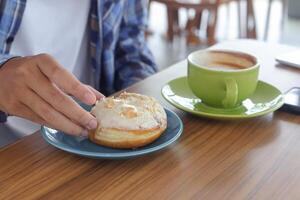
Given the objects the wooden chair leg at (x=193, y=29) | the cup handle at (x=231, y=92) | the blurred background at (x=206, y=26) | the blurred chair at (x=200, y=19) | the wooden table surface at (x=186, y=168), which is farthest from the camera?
the wooden chair leg at (x=193, y=29)

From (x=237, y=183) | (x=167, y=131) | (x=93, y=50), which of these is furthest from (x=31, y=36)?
(x=237, y=183)

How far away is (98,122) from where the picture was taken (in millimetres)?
627

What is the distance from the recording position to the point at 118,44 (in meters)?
1.14

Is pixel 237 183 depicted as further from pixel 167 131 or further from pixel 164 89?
pixel 164 89

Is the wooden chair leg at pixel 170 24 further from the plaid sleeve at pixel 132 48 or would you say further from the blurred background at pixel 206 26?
the plaid sleeve at pixel 132 48

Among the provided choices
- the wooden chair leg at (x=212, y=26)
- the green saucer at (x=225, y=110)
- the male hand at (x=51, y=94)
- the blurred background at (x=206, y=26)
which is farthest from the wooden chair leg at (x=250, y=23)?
the male hand at (x=51, y=94)

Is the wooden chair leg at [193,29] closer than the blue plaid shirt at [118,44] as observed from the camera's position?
No

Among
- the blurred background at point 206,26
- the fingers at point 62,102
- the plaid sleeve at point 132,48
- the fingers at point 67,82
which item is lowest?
the blurred background at point 206,26

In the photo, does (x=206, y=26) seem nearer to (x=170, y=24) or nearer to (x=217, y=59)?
(x=170, y=24)

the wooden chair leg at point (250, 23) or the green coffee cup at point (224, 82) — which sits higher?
the green coffee cup at point (224, 82)

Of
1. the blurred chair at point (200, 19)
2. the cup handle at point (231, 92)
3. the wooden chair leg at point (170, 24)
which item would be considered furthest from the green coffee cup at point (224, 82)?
the wooden chair leg at point (170, 24)

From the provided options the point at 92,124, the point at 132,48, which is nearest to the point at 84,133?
the point at 92,124

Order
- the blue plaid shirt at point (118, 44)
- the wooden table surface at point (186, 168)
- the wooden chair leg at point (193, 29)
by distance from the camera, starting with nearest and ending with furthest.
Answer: the wooden table surface at point (186, 168)
the blue plaid shirt at point (118, 44)
the wooden chair leg at point (193, 29)

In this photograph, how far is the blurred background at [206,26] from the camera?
2.84 m
